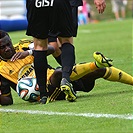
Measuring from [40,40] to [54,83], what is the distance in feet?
1.49

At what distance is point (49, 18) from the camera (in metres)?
5.77

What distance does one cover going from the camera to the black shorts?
18.7ft

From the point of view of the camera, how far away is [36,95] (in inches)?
239

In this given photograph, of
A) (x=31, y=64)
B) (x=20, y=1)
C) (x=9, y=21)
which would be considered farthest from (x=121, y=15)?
(x=31, y=64)

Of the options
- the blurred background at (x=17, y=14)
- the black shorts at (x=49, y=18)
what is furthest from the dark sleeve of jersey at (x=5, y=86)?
the blurred background at (x=17, y=14)

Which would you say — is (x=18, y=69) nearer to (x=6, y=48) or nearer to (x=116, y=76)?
(x=6, y=48)

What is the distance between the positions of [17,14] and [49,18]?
25.2 meters

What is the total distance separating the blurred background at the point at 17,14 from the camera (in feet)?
73.8

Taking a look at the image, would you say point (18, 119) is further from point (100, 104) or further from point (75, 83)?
point (75, 83)

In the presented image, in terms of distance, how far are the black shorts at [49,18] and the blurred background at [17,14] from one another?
15.5m

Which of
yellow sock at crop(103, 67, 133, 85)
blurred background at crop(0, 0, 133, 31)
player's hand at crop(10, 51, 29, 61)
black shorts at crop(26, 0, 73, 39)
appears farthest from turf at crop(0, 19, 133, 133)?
blurred background at crop(0, 0, 133, 31)

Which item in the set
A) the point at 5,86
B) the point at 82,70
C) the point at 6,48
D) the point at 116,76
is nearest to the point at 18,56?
the point at 6,48

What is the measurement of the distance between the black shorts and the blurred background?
15526 millimetres

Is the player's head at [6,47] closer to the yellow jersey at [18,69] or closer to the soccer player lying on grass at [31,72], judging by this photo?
the soccer player lying on grass at [31,72]
